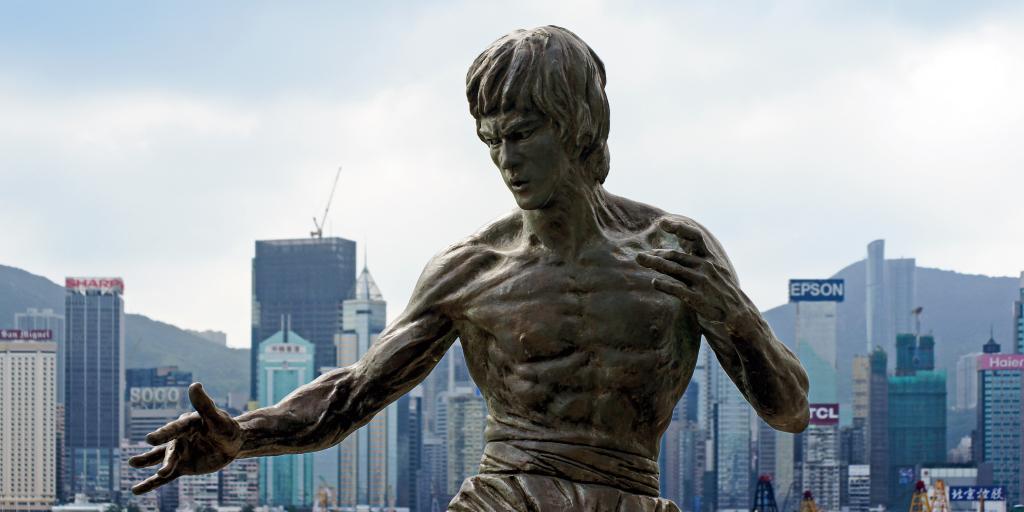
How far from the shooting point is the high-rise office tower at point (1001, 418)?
167 metres

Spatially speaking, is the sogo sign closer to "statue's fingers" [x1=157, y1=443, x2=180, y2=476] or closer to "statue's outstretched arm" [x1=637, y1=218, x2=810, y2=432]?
"statue's fingers" [x1=157, y1=443, x2=180, y2=476]

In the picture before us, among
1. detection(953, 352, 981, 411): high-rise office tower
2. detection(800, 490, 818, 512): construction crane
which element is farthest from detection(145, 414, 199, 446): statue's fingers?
detection(953, 352, 981, 411): high-rise office tower

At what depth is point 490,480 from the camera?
8.23 m

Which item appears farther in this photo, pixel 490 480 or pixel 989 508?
pixel 989 508

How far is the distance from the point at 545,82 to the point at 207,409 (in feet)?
6.67

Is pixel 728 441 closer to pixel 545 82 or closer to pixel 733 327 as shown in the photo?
pixel 733 327

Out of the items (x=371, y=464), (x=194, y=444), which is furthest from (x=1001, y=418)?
(x=194, y=444)

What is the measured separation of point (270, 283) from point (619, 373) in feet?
633

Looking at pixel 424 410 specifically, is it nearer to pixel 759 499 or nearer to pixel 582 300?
pixel 759 499

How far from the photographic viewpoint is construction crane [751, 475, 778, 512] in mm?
147250

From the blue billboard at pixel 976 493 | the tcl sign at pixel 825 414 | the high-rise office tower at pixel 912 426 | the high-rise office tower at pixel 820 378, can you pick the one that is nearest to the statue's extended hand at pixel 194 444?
the high-rise office tower at pixel 820 378

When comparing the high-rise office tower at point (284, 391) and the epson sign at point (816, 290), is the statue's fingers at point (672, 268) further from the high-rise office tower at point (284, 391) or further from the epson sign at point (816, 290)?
the epson sign at point (816, 290)

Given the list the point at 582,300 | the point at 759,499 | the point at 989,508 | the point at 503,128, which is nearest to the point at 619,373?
the point at 582,300

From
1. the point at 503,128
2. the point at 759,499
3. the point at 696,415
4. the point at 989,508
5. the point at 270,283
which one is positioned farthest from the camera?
the point at 270,283
